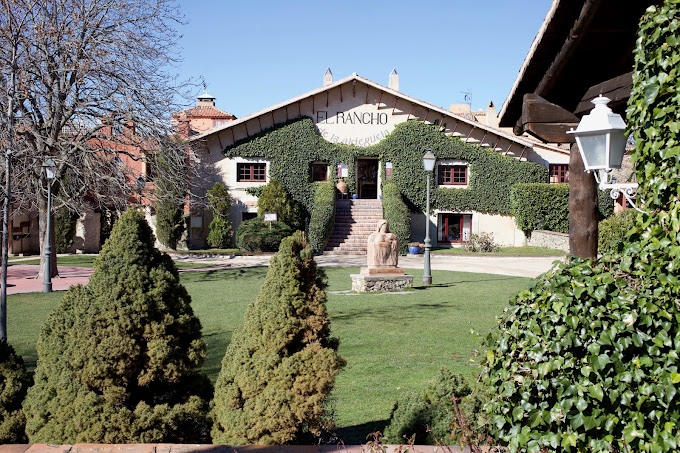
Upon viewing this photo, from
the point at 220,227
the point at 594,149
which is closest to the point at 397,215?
the point at 220,227

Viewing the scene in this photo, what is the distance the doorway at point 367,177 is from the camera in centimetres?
3306

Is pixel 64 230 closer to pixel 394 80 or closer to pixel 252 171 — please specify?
pixel 252 171

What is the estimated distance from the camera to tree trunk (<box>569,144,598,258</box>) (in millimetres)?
6707

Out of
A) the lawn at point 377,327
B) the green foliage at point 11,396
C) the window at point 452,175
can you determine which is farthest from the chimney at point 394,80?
the green foliage at point 11,396

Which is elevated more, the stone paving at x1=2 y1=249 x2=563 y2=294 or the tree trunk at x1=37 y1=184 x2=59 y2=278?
the tree trunk at x1=37 y1=184 x2=59 y2=278

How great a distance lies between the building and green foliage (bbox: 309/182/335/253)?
3.33 m

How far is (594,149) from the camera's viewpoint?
5105mm

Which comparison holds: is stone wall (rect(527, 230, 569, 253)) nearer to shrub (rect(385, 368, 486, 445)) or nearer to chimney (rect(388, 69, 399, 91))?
chimney (rect(388, 69, 399, 91))

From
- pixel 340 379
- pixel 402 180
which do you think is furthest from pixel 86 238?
pixel 340 379

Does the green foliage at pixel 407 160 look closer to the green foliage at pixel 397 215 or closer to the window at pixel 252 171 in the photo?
the window at pixel 252 171

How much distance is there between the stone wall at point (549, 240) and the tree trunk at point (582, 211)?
1940 cm

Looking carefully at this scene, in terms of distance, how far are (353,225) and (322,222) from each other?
2.53 metres

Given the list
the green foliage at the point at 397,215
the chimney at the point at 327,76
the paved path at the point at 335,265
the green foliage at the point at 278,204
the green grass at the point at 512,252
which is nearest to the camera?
the paved path at the point at 335,265

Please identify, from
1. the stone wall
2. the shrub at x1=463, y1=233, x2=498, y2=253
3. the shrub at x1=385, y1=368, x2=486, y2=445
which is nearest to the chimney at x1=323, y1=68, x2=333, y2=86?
the shrub at x1=463, y1=233, x2=498, y2=253
